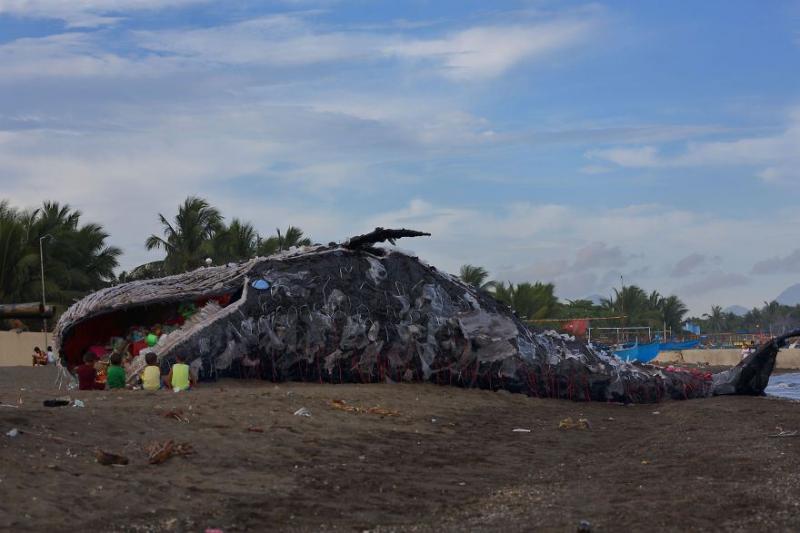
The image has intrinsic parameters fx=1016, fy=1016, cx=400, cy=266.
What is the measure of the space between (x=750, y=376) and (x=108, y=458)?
55.4 ft

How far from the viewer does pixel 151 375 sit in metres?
16.3

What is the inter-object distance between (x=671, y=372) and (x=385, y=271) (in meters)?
7.06

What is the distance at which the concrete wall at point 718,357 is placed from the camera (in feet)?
167

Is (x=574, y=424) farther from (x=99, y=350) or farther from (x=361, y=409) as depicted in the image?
(x=99, y=350)

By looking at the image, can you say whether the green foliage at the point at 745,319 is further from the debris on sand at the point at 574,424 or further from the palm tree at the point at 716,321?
the debris on sand at the point at 574,424

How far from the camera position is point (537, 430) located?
1534cm

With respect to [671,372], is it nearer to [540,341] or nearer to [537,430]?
[540,341]

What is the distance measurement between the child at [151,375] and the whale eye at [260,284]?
10.4ft

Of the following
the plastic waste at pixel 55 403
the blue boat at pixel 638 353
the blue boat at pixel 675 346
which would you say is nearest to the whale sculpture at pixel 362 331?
the plastic waste at pixel 55 403

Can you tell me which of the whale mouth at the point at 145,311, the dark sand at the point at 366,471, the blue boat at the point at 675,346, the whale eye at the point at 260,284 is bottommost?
the dark sand at the point at 366,471

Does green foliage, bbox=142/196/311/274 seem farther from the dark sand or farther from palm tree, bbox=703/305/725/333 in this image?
palm tree, bbox=703/305/725/333

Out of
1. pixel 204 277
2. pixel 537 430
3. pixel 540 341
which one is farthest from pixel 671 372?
pixel 204 277

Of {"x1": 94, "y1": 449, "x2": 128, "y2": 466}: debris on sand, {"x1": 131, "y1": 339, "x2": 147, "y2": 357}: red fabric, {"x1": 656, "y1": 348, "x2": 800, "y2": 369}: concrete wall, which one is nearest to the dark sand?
{"x1": 94, "y1": 449, "x2": 128, "y2": 466}: debris on sand

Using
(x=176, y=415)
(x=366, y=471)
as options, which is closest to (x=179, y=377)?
(x=176, y=415)
